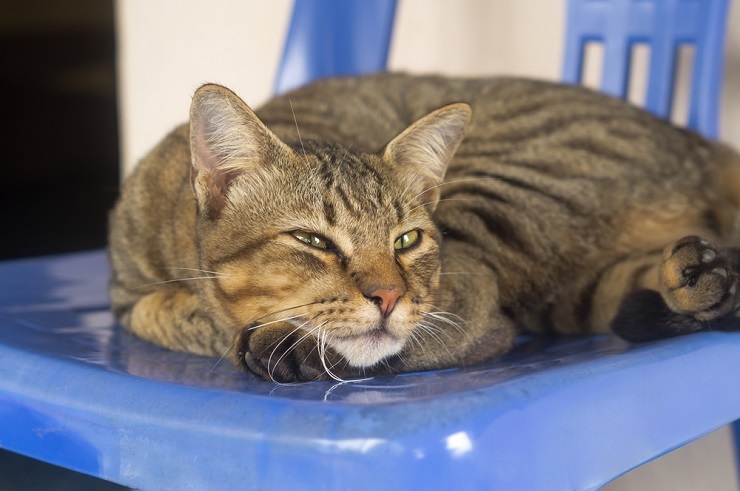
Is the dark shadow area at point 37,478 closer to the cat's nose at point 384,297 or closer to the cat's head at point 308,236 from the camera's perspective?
the cat's head at point 308,236

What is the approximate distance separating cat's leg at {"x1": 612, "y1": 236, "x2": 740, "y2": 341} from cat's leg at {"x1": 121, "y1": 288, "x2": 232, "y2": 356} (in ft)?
2.05

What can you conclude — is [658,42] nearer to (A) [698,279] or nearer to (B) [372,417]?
(A) [698,279]

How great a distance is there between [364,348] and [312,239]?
0.56 feet

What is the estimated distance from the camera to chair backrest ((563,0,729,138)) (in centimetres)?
202

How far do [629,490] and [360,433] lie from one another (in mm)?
1262

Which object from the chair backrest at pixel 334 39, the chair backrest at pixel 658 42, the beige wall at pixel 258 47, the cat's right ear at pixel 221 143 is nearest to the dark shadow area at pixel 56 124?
the beige wall at pixel 258 47

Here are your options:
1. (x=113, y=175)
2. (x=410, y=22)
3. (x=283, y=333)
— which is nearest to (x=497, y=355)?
(x=283, y=333)

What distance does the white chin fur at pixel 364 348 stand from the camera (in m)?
1.14

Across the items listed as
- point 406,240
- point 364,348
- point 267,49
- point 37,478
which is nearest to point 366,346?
point 364,348

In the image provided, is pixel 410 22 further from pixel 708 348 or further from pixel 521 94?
pixel 708 348

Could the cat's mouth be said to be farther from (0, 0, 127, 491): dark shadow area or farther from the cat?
(0, 0, 127, 491): dark shadow area

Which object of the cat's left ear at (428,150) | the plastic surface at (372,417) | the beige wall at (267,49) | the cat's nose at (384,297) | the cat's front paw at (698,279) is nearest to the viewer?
the plastic surface at (372,417)

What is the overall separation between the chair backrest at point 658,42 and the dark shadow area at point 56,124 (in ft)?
5.26

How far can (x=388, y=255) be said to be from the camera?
1.21 m
